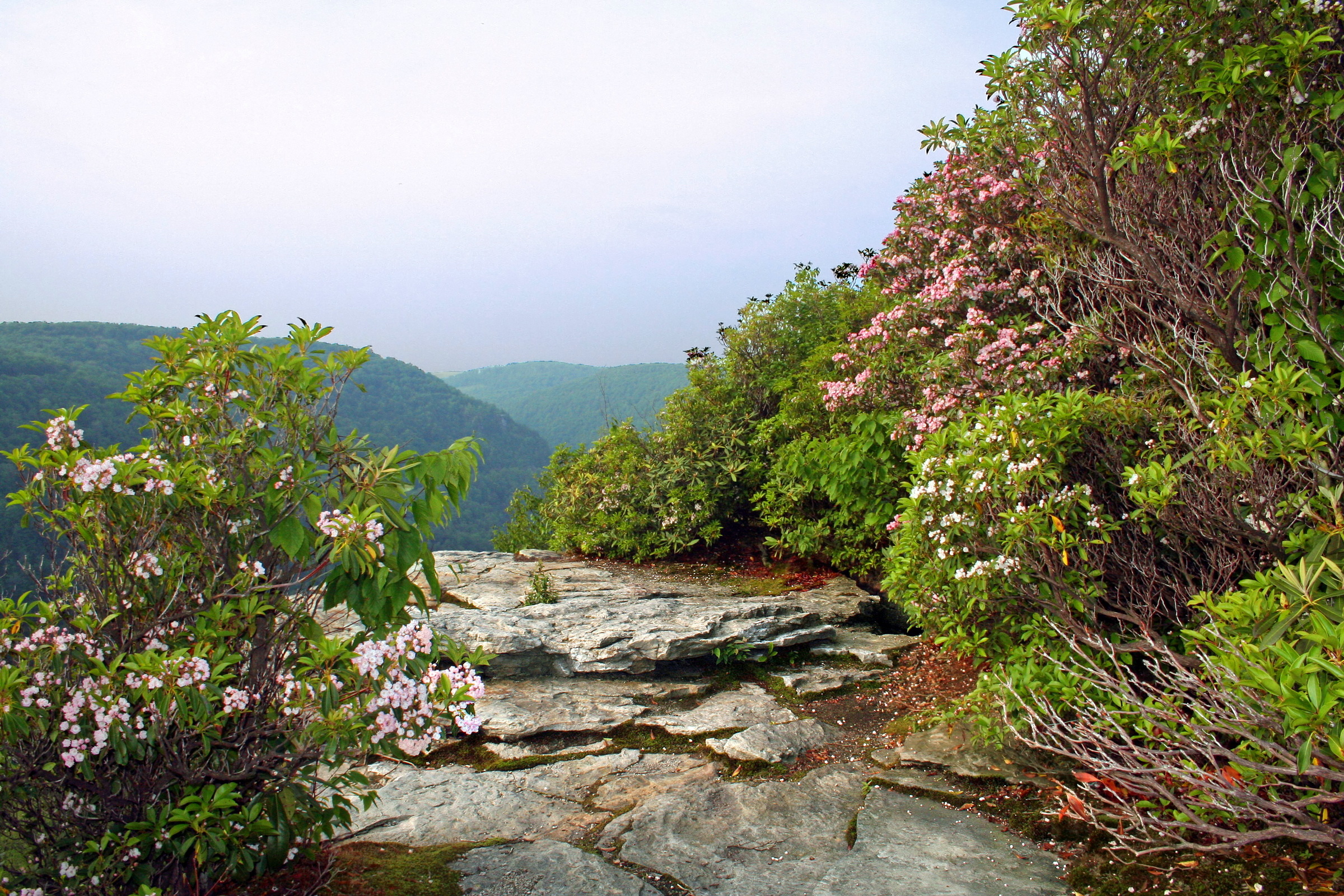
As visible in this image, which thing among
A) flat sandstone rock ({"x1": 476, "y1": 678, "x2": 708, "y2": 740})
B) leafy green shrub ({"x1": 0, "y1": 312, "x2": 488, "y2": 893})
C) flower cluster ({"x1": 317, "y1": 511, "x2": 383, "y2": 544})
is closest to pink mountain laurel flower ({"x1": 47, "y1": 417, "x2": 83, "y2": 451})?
leafy green shrub ({"x1": 0, "y1": 312, "x2": 488, "y2": 893})

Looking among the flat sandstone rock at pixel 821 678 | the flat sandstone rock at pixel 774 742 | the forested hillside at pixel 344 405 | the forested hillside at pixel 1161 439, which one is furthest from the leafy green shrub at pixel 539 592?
the forested hillside at pixel 344 405

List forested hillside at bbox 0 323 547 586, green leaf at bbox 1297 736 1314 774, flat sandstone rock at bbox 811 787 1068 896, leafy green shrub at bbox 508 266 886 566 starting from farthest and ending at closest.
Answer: forested hillside at bbox 0 323 547 586 < leafy green shrub at bbox 508 266 886 566 < flat sandstone rock at bbox 811 787 1068 896 < green leaf at bbox 1297 736 1314 774

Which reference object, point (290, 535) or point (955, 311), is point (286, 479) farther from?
point (955, 311)

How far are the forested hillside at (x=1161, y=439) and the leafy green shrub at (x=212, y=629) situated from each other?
2.89 m

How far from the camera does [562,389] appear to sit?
81.6 m

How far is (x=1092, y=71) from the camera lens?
16.9 feet

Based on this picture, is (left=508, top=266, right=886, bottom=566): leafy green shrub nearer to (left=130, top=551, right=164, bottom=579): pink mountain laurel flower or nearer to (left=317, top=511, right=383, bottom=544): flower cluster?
(left=317, top=511, right=383, bottom=544): flower cluster

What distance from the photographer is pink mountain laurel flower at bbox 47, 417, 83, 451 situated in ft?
9.05

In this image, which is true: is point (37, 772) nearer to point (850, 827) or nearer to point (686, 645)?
point (850, 827)

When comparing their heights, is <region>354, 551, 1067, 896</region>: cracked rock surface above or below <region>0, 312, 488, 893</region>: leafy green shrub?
below

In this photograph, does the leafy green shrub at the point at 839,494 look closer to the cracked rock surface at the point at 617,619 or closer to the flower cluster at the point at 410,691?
the cracked rock surface at the point at 617,619

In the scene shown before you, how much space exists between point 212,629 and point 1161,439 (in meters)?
4.80

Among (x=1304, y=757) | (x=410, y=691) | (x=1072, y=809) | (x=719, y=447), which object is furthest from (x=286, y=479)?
(x=719, y=447)

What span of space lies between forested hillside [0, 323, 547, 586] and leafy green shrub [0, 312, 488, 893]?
1756 centimetres
